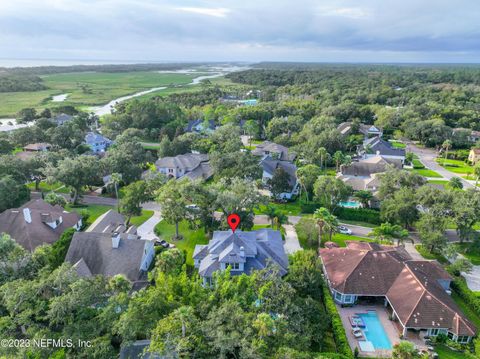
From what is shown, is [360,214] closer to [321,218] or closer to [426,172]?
[321,218]

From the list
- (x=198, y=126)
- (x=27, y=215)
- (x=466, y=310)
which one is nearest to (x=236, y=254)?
(x=466, y=310)

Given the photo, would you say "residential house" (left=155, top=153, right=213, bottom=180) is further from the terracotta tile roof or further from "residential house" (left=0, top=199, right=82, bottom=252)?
Answer: the terracotta tile roof

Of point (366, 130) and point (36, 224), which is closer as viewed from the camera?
point (36, 224)

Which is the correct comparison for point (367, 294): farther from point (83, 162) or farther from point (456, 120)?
point (456, 120)

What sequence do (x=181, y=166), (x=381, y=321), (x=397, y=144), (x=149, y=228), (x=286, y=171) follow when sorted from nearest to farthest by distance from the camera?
(x=381, y=321) < (x=149, y=228) < (x=286, y=171) < (x=181, y=166) < (x=397, y=144)

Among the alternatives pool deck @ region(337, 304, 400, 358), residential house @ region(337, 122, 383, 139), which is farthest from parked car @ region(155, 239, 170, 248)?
residential house @ region(337, 122, 383, 139)

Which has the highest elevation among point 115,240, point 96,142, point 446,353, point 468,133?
point 115,240

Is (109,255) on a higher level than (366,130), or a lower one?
higher

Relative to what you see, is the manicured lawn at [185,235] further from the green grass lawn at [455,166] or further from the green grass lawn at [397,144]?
the green grass lawn at [397,144]
